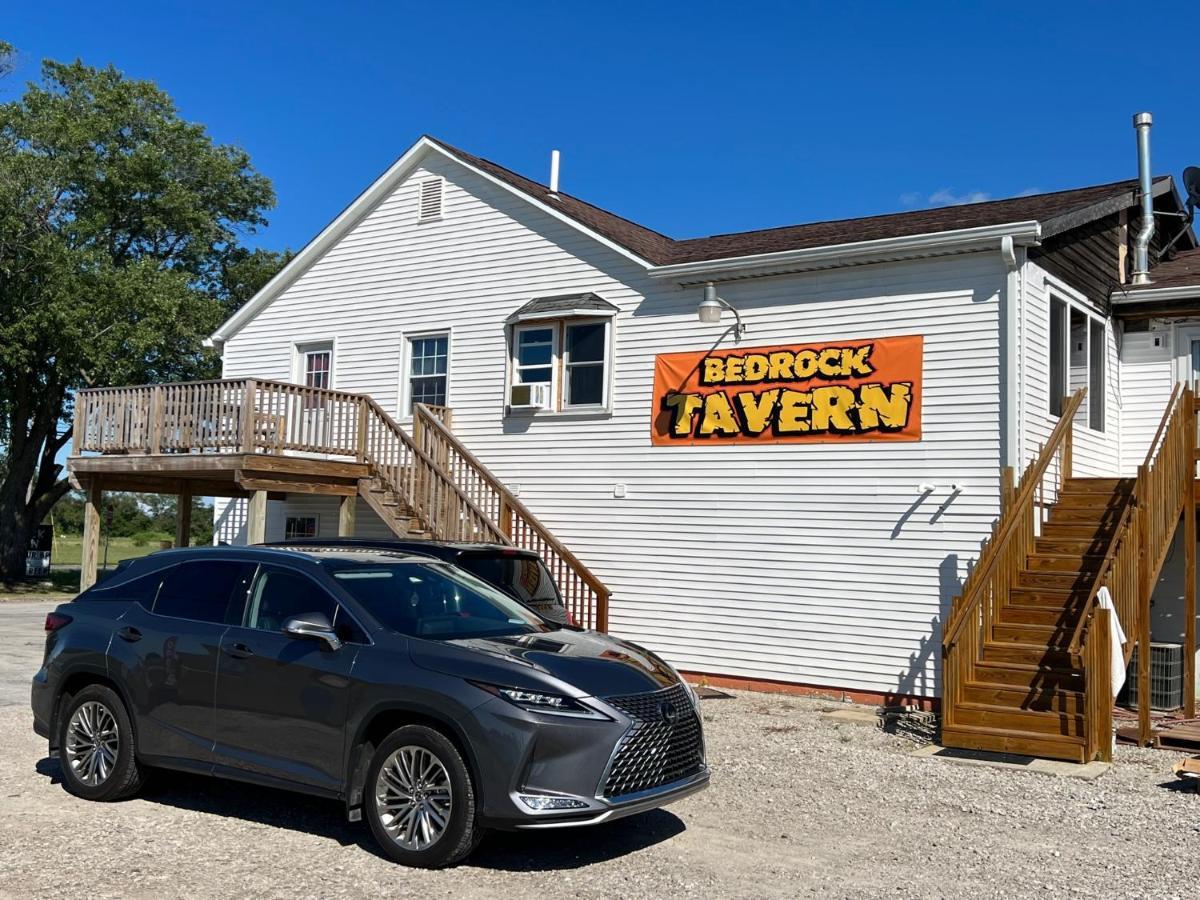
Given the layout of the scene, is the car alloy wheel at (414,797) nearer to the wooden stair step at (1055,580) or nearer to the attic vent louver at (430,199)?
the wooden stair step at (1055,580)

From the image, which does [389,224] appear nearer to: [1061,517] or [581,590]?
[581,590]

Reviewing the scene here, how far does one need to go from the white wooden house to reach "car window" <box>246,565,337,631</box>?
6.01 m

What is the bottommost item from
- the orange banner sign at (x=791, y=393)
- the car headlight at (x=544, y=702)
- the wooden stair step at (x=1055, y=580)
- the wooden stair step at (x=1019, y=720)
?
the wooden stair step at (x=1019, y=720)

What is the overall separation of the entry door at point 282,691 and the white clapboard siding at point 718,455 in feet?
25.5

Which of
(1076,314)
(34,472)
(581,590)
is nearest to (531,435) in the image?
(581,590)

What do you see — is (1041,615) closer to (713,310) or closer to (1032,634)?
(1032,634)

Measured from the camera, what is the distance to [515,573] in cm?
1063

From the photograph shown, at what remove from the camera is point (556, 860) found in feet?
20.5

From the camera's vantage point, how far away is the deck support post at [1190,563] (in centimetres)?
1208

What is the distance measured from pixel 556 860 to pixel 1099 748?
213 inches

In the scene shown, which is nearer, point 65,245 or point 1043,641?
point 1043,641

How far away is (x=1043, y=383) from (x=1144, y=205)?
395cm

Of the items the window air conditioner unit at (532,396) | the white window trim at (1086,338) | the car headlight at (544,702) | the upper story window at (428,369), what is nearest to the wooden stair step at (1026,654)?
the white window trim at (1086,338)

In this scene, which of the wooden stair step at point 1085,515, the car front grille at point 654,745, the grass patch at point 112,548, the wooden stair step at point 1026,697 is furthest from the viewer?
the grass patch at point 112,548
